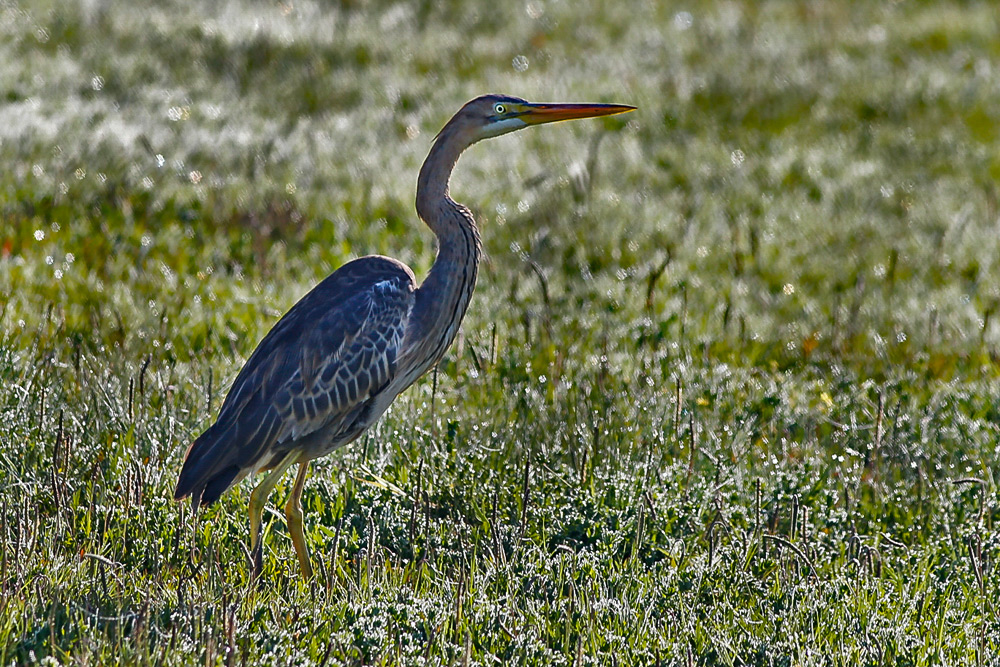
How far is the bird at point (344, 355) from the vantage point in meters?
4.30

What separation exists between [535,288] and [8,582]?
4.02 metres

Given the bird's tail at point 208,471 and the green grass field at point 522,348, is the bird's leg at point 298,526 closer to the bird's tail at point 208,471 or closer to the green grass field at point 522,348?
the green grass field at point 522,348

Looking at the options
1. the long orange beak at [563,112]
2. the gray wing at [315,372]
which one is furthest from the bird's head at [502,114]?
the gray wing at [315,372]

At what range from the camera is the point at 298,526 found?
4359 millimetres

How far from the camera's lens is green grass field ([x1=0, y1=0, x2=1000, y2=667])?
3.82m

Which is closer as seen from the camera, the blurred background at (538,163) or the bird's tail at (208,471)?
the bird's tail at (208,471)

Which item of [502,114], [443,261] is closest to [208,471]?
[443,261]

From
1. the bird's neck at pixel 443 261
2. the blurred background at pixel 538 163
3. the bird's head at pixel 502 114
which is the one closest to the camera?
the bird's neck at pixel 443 261

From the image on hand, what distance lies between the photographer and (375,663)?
3.42 metres

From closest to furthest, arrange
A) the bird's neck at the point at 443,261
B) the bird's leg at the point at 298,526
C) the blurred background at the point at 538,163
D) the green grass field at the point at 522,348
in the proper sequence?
the green grass field at the point at 522,348, the bird's leg at the point at 298,526, the bird's neck at the point at 443,261, the blurred background at the point at 538,163

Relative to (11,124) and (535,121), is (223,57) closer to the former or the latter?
(11,124)

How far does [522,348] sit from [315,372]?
1.77 meters

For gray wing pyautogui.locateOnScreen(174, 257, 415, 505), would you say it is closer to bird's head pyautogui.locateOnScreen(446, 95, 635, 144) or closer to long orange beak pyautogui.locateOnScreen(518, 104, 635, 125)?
bird's head pyautogui.locateOnScreen(446, 95, 635, 144)

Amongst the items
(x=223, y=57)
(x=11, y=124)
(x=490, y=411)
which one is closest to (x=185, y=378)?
(x=490, y=411)
